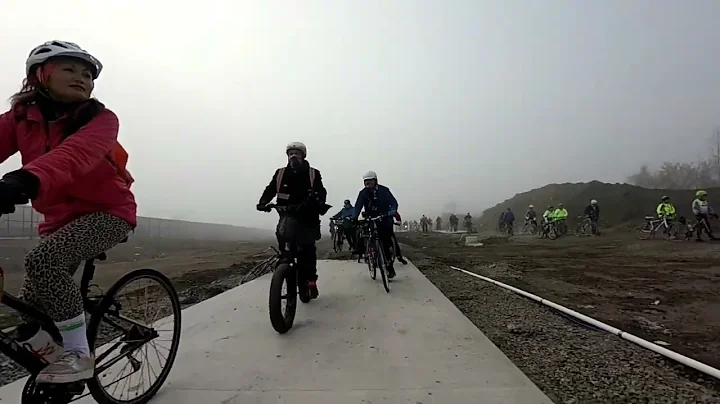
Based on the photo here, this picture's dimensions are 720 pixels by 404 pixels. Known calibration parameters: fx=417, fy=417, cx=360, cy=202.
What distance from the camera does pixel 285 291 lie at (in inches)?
133

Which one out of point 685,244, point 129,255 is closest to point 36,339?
point 685,244

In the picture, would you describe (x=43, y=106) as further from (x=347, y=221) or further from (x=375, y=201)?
(x=347, y=221)

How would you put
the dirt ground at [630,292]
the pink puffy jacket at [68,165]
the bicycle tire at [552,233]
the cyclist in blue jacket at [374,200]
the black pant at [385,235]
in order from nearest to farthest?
the pink puffy jacket at [68,165] → the dirt ground at [630,292] → the black pant at [385,235] → the cyclist in blue jacket at [374,200] → the bicycle tire at [552,233]

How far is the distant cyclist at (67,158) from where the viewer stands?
4.90 feet

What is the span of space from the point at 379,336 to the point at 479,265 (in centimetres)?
633

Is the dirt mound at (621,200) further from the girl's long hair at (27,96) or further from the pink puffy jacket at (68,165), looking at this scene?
the girl's long hair at (27,96)

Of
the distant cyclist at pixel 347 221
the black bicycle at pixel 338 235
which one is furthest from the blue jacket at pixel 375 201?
the black bicycle at pixel 338 235

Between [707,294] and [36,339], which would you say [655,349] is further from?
[36,339]

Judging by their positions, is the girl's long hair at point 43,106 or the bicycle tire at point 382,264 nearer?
the girl's long hair at point 43,106

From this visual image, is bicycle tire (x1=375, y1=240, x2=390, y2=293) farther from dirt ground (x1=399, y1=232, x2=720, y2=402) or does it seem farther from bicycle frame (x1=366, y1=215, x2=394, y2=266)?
dirt ground (x1=399, y1=232, x2=720, y2=402)

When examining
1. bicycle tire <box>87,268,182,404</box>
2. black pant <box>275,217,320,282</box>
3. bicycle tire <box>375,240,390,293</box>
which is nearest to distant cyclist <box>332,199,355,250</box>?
bicycle tire <box>375,240,390,293</box>

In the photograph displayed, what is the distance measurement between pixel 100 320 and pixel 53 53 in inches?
43.7

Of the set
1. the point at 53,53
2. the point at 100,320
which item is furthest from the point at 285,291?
the point at 53,53

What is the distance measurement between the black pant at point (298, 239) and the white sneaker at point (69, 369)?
2100 mm
